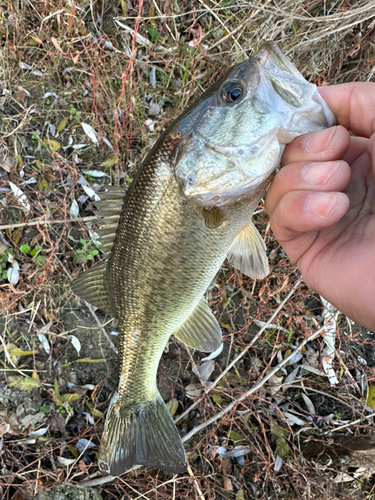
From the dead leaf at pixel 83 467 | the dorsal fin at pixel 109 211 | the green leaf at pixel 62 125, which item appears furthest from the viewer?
the green leaf at pixel 62 125

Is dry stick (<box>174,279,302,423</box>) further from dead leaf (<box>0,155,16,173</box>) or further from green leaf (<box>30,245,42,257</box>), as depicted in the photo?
dead leaf (<box>0,155,16,173</box>)

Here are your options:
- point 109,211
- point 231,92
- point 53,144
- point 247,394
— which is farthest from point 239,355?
point 53,144

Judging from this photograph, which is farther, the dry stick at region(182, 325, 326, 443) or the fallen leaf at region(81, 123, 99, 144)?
the fallen leaf at region(81, 123, 99, 144)

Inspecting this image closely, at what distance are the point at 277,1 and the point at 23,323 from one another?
3331 mm

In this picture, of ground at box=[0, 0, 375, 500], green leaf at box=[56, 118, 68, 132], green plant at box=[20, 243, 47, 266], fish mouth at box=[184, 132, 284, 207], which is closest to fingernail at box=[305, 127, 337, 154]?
fish mouth at box=[184, 132, 284, 207]

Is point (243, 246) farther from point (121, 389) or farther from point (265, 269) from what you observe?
point (121, 389)

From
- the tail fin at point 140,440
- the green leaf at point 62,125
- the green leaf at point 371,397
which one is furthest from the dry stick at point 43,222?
the green leaf at point 371,397

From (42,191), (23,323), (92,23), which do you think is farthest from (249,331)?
(92,23)

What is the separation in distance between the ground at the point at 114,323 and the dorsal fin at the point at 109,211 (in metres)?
1.11

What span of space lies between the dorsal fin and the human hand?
2.40ft

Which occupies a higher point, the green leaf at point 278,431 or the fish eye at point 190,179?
the fish eye at point 190,179

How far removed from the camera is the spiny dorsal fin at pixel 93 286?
6.01 ft

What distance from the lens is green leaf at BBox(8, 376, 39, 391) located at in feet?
8.67

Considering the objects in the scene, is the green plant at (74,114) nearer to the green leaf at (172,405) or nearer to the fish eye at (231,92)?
the fish eye at (231,92)
